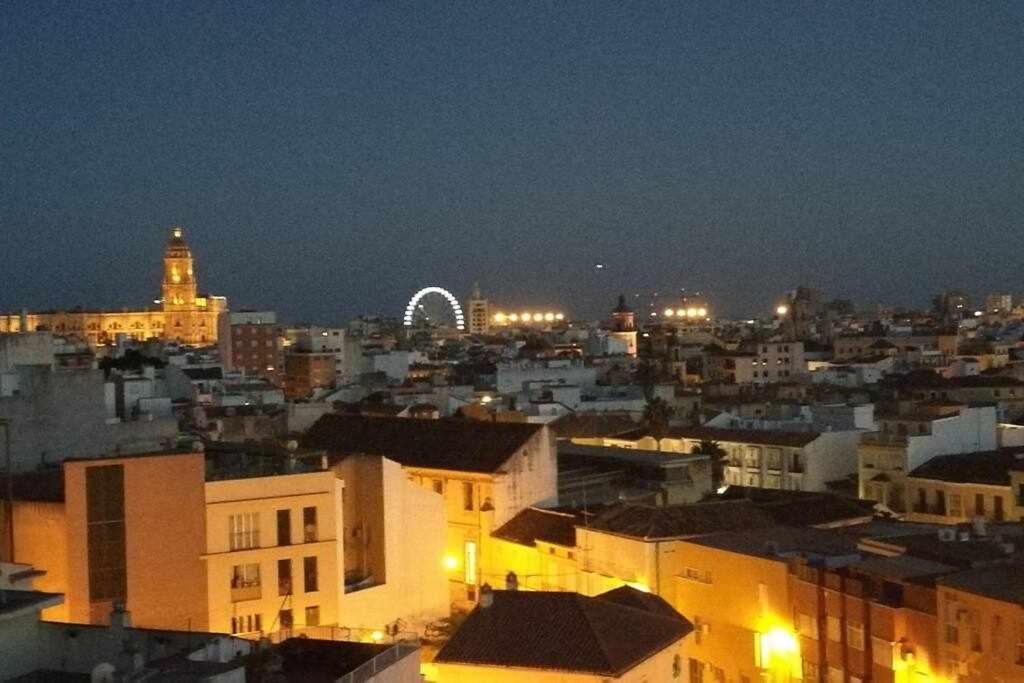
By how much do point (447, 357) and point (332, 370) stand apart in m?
33.9

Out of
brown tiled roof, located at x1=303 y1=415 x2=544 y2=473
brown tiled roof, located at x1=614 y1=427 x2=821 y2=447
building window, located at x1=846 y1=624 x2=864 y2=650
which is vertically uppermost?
brown tiled roof, located at x1=303 y1=415 x2=544 y2=473

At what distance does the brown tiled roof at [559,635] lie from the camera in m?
22.4

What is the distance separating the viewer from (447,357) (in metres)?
145

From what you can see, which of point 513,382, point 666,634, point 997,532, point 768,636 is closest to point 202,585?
point 666,634

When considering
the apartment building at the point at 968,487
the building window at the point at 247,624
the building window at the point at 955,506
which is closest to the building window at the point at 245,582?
the building window at the point at 247,624

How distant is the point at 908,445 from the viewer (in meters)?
47.8

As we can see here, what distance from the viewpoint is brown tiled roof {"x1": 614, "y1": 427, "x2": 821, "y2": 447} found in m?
52.4

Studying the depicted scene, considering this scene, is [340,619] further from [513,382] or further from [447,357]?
[447,357]

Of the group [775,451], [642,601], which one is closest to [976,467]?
[775,451]

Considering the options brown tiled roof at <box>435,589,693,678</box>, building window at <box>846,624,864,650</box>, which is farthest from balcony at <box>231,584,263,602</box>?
building window at <box>846,624,864,650</box>

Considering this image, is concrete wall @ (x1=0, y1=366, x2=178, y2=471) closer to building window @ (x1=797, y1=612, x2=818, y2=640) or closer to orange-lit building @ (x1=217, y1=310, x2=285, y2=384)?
building window @ (x1=797, y1=612, x2=818, y2=640)

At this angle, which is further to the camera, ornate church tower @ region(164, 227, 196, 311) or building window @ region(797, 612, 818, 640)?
ornate church tower @ region(164, 227, 196, 311)

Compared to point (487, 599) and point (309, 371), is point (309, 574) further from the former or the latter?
point (309, 371)

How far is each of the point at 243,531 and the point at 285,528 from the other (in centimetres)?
103
